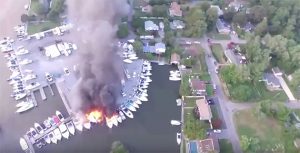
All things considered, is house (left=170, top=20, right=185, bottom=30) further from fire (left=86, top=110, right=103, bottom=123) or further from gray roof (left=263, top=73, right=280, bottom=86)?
fire (left=86, top=110, right=103, bottom=123)

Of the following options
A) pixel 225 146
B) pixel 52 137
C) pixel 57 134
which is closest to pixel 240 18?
pixel 225 146

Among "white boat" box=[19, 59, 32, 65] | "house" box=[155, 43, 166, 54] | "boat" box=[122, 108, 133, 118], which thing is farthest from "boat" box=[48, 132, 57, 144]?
"house" box=[155, 43, 166, 54]

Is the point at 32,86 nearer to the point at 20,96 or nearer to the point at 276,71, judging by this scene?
the point at 20,96

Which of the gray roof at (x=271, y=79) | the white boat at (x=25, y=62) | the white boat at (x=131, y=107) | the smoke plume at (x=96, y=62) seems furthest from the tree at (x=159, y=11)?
the white boat at (x=25, y=62)

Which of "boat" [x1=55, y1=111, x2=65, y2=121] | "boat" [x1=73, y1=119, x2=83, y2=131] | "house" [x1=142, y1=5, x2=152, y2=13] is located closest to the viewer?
"boat" [x1=73, y1=119, x2=83, y2=131]

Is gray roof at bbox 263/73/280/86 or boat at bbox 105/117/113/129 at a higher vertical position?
boat at bbox 105/117/113/129

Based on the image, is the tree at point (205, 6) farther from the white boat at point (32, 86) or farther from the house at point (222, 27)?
the white boat at point (32, 86)
